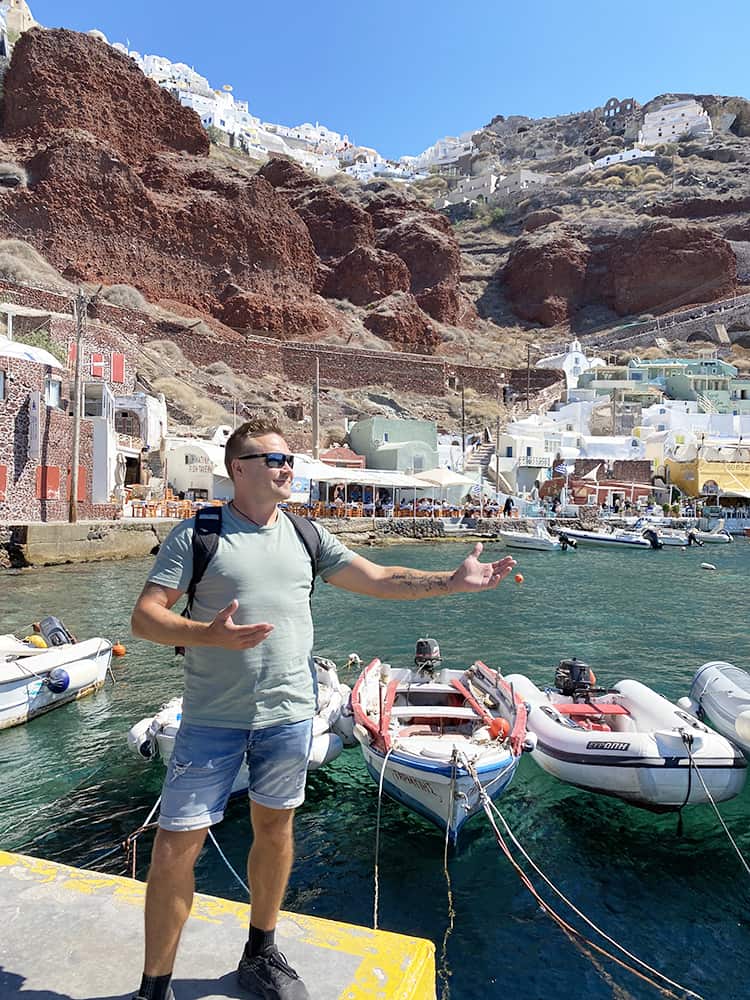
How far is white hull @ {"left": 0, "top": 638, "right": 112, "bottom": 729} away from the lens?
8.39 m

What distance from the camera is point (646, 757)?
6.27 meters

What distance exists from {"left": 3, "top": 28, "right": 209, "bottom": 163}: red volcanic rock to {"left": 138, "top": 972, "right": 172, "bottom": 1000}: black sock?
69828 mm

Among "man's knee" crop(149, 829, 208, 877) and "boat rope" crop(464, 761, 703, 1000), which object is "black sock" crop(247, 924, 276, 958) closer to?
"man's knee" crop(149, 829, 208, 877)

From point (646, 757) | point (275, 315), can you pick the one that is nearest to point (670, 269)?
point (275, 315)

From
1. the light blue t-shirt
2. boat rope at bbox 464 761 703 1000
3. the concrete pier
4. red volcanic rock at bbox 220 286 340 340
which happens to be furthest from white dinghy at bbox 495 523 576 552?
red volcanic rock at bbox 220 286 340 340

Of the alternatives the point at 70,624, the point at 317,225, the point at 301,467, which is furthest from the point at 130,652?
the point at 317,225

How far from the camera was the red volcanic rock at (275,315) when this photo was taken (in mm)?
61156

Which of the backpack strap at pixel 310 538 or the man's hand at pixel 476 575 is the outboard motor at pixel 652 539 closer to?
the man's hand at pixel 476 575

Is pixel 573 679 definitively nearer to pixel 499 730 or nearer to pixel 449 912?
pixel 499 730

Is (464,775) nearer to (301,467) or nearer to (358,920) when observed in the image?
(358,920)

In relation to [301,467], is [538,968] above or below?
below

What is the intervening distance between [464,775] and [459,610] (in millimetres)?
12223

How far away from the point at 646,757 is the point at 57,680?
685 cm

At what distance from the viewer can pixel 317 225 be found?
75812 millimetres
